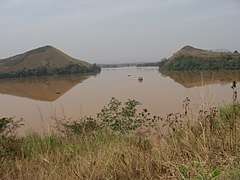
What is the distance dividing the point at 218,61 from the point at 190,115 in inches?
1666

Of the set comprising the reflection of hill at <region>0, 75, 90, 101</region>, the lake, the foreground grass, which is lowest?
the reflection of hill at <region>0, 75, 90, 101</region>

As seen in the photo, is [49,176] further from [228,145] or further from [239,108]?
[239,108]

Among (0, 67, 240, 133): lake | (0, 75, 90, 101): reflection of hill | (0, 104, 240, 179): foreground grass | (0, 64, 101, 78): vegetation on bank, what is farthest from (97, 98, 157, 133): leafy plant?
(0, 64, 101, 78): vegetation on bank

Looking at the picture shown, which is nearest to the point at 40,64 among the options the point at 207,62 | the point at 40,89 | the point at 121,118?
the point at 40,89

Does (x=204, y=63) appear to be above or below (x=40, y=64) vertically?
below

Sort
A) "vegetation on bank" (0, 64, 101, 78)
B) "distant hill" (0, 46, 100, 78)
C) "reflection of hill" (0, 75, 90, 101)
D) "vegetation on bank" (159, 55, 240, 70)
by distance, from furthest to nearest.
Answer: "distant hill" (0, 46, 100, 78) → "vegetation on bank" (0, 64, 101, 78) → "vegetation on bank" (159, 55, 240, 70) → "reflection of hill" (0, 75, 90, 101)

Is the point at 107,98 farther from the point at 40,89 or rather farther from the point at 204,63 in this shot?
the point at 204,63

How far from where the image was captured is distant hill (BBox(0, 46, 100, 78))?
5809cm

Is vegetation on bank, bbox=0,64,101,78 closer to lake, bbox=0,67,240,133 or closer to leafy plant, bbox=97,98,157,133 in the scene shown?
lake, bbox=0,67,240,133

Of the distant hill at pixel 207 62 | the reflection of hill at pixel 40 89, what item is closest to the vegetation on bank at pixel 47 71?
the reflection of hill at pixel 40 89

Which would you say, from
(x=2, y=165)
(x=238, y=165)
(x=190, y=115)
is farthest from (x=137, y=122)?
(x=238, y=165)

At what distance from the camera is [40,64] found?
62875mm

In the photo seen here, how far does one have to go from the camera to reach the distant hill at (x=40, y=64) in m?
58.1

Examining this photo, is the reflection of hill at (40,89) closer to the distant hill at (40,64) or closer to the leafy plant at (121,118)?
the distant hill at (40,64)
